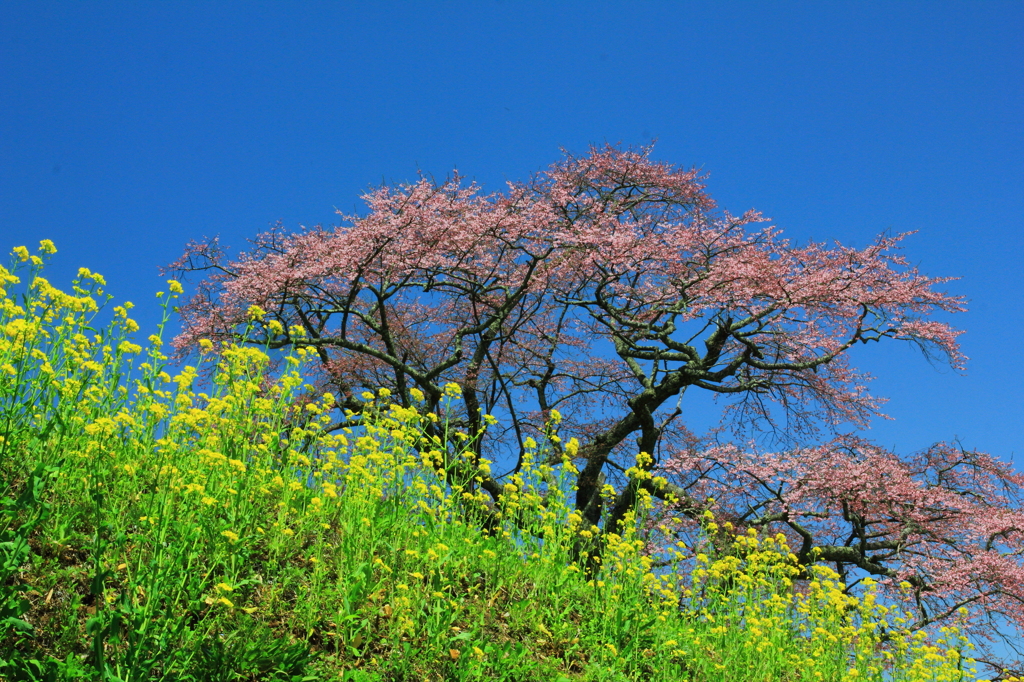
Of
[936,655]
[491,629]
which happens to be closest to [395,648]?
[491,629]

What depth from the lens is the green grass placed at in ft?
12.4

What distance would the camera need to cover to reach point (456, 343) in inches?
513

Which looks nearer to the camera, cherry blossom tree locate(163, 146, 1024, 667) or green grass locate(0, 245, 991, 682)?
green grass locate(0, 245, 991, 682)

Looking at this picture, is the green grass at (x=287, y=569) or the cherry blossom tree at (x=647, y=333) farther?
the cherry blossom tree at (x=647, y=333)

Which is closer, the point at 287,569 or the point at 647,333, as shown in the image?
the point at 287,569

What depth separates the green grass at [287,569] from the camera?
12.4 feet

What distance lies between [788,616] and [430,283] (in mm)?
7973

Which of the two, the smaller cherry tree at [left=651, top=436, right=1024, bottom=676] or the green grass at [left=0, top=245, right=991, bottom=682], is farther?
the smaller cherry tree at [left=651, top=436, right=1024, bottom=676]

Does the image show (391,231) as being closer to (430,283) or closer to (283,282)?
(430,283)

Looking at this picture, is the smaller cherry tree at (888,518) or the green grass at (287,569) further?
the smaller cherry tree at (888,518)

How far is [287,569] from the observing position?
444 cm

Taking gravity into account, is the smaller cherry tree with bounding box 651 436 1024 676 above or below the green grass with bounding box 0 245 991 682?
above

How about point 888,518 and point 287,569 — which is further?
point 888,518

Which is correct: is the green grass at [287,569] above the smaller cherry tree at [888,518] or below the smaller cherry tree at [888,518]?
below
